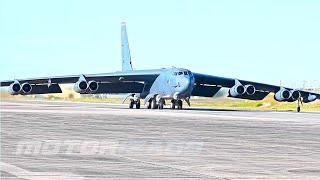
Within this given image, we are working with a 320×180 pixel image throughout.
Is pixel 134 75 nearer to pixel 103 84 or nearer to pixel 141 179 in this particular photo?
pixel 103 84

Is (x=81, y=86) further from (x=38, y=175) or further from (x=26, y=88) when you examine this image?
(x=38, y=175)

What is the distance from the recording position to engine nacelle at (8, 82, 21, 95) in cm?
5806

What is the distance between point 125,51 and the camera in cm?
7138

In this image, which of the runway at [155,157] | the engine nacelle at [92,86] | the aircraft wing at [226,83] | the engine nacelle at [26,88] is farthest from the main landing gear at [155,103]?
the runway at [155,157]

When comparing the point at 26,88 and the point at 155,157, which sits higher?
the point at 155,157

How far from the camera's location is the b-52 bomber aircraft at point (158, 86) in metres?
56.5

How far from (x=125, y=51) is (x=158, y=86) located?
44.2 ft

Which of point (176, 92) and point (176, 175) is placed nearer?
point (176, 175)

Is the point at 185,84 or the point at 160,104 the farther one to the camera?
the point at 160,104

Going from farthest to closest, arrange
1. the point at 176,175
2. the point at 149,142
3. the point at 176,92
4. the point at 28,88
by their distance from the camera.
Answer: the point at 28,88 → the point at 176,92 → the point at 149,142 → the point at 176,175

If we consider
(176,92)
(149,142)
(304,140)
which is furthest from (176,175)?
(176,92)

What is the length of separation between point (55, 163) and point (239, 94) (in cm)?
4743

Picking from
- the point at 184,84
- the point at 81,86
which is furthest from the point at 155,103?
the point at 81,86

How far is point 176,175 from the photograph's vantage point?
409 inches
